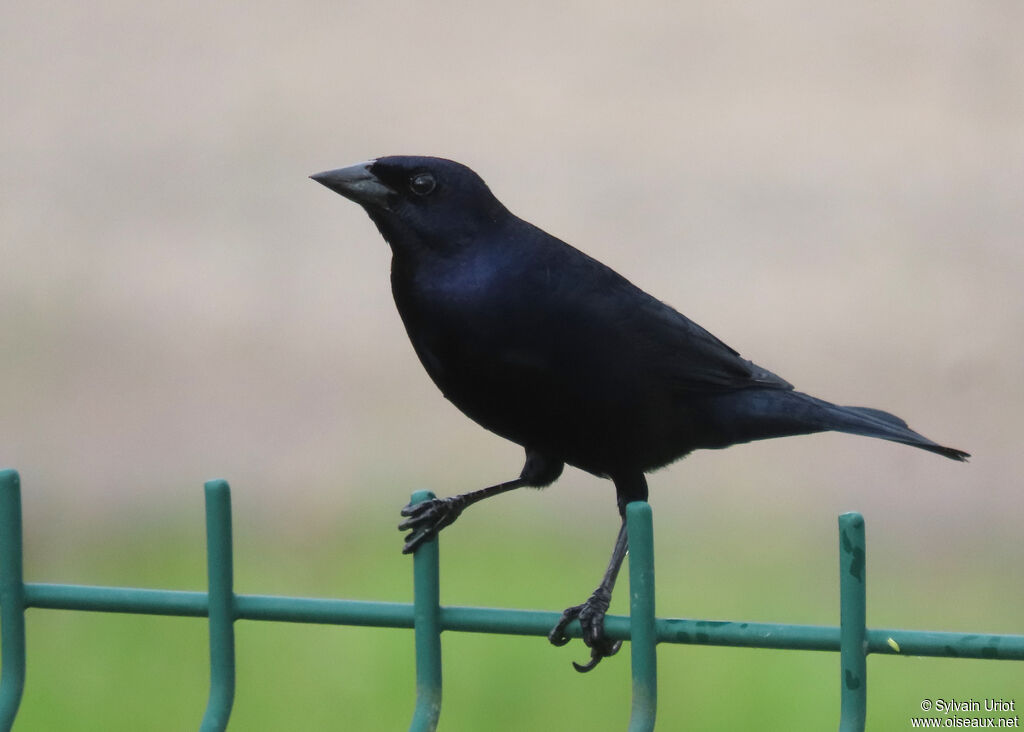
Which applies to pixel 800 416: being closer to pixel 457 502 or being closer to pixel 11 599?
pixel 457 502

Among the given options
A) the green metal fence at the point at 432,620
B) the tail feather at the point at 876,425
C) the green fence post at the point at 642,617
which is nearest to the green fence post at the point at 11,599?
the green metal fence at the point at 432,620

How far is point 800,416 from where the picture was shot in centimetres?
244

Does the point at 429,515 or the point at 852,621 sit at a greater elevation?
the point at 429,515

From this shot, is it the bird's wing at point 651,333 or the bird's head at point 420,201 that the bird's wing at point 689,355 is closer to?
the bird's wing at point 651,333

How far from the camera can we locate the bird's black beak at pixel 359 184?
2.06m

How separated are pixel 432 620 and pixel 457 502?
2.23ft

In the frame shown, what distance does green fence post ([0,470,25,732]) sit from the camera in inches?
67.9

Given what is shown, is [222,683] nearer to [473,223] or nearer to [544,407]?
[544,407]

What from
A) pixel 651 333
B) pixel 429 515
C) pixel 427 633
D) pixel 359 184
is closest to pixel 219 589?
pixel 427 633

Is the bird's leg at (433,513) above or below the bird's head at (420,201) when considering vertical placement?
below

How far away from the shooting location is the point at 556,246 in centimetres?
220

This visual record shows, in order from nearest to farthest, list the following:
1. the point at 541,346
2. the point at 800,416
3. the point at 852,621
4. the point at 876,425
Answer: the point at 852,621
the point at 541,346
the point at 876,425
the point at 800,416

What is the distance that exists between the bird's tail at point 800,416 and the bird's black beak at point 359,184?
2.45ft

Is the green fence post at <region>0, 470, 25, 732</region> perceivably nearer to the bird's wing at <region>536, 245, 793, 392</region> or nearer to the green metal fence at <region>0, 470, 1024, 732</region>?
the green metal fence at <region>0, 470, 1024, 732</region>
